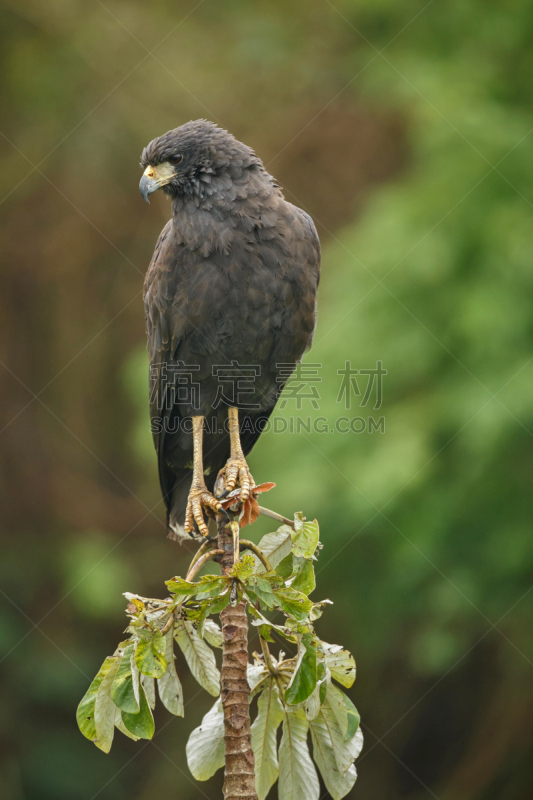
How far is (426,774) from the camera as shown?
5.55m

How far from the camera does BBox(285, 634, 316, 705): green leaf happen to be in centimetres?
215

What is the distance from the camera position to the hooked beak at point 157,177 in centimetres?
334

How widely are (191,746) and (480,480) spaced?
8.85 ft

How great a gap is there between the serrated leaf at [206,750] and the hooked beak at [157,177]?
87.2 inches

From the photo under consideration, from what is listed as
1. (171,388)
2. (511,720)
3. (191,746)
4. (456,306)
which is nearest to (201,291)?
(171,388)

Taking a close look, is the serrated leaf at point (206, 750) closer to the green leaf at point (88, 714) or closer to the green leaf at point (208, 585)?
the green leaf at point (88, 714)

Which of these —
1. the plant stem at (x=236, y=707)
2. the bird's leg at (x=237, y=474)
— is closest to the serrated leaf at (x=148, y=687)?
the plant stem at (x=236, y=707)

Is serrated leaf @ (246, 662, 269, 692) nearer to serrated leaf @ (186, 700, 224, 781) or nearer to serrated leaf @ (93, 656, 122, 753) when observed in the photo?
serrated leaf @ (186, 700, 224, 781)

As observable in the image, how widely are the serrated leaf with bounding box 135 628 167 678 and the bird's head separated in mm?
1949

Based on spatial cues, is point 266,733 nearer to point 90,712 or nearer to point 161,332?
point 90,712

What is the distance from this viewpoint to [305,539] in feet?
7.62

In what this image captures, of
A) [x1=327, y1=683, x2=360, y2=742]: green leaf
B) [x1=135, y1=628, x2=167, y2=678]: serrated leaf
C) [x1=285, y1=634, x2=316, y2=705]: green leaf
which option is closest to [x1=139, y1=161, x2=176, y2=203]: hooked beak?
[x1=135, y1=628, x2=167, y2=678]: serrated leaf

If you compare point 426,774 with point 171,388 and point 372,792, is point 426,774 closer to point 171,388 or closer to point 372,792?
point 372,792

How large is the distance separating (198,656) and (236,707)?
33 centimetres
